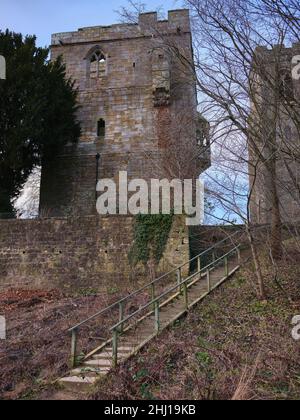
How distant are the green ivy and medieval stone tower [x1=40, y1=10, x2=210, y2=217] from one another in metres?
4.70

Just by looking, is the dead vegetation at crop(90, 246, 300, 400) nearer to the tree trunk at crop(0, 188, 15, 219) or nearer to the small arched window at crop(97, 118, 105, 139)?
the tree trunk at crop(0, 188, 15, 219)

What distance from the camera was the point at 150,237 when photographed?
1329 centimetres

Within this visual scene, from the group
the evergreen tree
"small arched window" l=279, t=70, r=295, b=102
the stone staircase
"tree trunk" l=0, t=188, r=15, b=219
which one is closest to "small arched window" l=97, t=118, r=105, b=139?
the evergreen tree

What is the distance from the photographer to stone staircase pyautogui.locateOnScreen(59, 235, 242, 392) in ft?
22.8

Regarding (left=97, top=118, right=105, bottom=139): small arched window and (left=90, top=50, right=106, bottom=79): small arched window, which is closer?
(left=97, top=118, right=105, bottom=139): small arched window

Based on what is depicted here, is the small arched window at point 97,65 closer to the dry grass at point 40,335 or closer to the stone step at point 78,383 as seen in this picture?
the dry grass at point 40,335

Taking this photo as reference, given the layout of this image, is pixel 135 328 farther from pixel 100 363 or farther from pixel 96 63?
pixel 96 63

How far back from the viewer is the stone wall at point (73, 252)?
13133 mm

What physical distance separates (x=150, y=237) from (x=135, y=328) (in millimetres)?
4606

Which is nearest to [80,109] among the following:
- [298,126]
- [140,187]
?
[140,187]

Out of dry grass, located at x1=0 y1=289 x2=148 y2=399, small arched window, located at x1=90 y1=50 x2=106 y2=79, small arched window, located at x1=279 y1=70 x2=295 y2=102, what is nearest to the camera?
dry grass, located at x1=0 y1=289 x2=148 y2=399

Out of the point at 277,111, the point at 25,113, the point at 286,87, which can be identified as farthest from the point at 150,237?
the point at 25,113

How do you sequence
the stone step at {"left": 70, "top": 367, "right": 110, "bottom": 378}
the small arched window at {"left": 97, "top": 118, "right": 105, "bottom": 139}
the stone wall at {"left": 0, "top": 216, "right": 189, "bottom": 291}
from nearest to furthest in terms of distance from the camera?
1. the stone step at {"left": 70, "top": 367, "right": 110, "bottom": 378}
2. the stone wall at {"left": 0, "top": 216, "right": 189, "bottom": 291}
3. the small arched window at {"left": 97, "top": 118, "right": 105, "bottom": 139}

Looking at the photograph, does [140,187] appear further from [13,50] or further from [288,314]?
[288,314]
